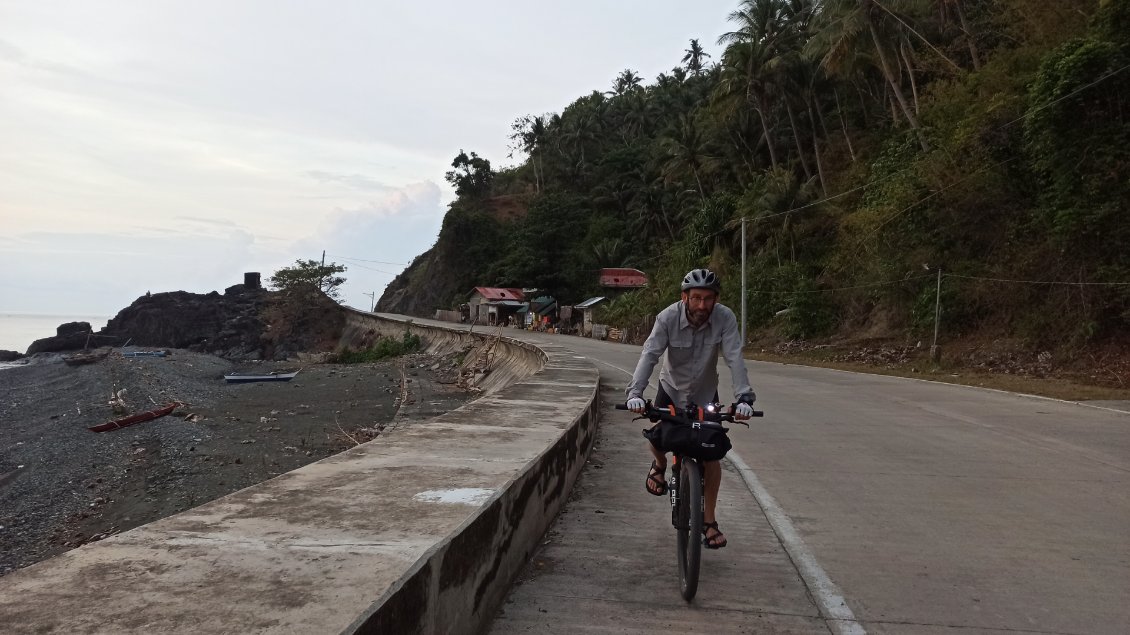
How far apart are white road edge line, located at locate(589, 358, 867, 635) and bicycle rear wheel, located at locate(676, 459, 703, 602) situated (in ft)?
2.29

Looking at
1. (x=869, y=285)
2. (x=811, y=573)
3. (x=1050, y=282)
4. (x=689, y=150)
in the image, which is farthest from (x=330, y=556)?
(x=689, y=150)

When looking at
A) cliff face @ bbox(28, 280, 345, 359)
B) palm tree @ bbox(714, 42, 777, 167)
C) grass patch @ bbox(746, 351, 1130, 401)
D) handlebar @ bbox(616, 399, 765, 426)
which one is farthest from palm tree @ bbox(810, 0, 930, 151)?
cliff face @ bbox(28, 280, 345, 359)

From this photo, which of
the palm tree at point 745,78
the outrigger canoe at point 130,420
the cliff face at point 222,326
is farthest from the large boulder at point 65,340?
the palm tree at point 745,78

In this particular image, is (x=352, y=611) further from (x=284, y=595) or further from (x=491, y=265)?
(x=491, y=265)

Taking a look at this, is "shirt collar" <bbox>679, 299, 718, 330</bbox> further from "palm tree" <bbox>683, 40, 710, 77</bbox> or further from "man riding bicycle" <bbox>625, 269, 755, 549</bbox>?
"palm tree" <bbox>683, 40, 710, 77</bbox>

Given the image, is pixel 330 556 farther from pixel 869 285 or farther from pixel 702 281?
pixel 869 285

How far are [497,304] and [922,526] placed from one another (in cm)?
6197

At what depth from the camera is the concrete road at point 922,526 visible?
391 cm

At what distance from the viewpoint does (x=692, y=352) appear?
14.9ft

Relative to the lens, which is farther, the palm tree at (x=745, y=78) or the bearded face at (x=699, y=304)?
the palm tree at (x=745, y=78)

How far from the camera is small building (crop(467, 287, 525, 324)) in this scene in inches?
2635

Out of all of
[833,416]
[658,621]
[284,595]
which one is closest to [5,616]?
[284,595]

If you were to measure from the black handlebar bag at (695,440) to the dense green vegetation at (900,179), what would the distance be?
2101 centimetres

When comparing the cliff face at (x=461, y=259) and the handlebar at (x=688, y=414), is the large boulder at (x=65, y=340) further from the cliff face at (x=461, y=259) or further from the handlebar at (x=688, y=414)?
the handlebar at (x=688, y=414)
